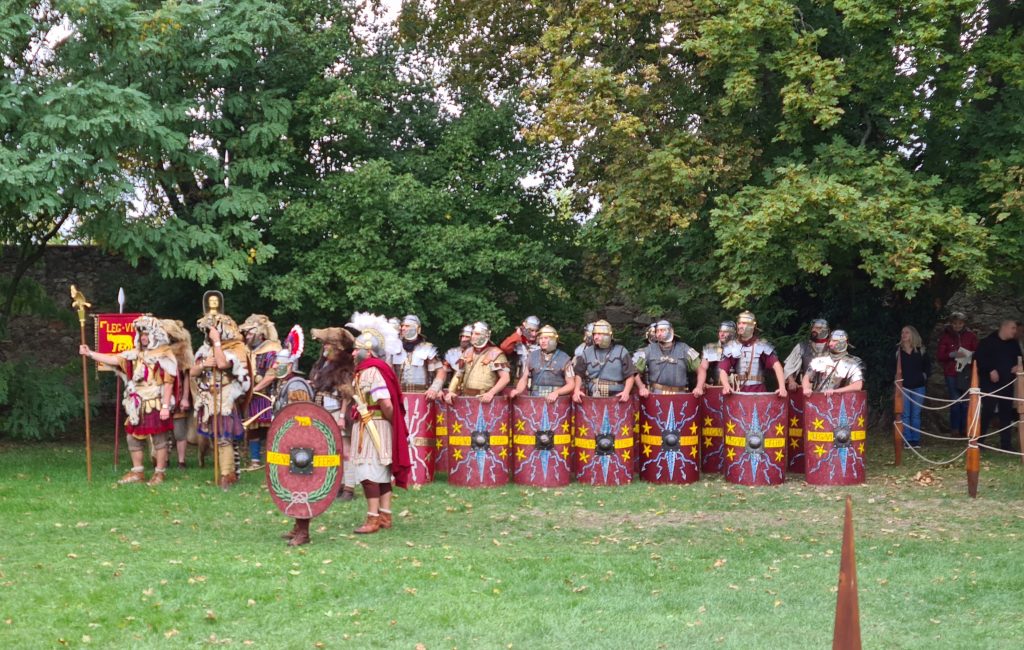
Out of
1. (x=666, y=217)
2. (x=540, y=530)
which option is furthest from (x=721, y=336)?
(x=540, y=530)

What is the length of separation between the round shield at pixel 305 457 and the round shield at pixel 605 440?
3.96 metres

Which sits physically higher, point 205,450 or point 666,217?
point 666,217

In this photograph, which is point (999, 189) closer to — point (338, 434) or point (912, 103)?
point (912, 103)

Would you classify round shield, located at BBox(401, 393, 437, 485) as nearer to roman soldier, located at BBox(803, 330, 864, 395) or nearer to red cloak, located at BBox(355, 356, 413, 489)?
red cloak, located at BBox(355, 356, 413, 489)

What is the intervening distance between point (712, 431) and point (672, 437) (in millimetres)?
706

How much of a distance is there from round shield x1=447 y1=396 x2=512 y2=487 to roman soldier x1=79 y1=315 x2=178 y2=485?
9.26ft

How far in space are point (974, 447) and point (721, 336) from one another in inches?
106

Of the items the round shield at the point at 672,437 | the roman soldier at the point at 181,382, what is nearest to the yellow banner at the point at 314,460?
the roman soldier at the point at 181,382

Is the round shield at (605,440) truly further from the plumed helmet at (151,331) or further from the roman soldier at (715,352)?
the plumed helmet at (151,331)

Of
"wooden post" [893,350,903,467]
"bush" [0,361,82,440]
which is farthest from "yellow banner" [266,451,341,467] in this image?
"bush" [0,361,82,440]

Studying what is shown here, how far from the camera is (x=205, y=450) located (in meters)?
13.8

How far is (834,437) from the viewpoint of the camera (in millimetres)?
12000

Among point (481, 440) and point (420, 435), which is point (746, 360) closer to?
point (481, 440)

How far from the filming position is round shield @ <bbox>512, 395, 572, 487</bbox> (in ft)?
39.5
